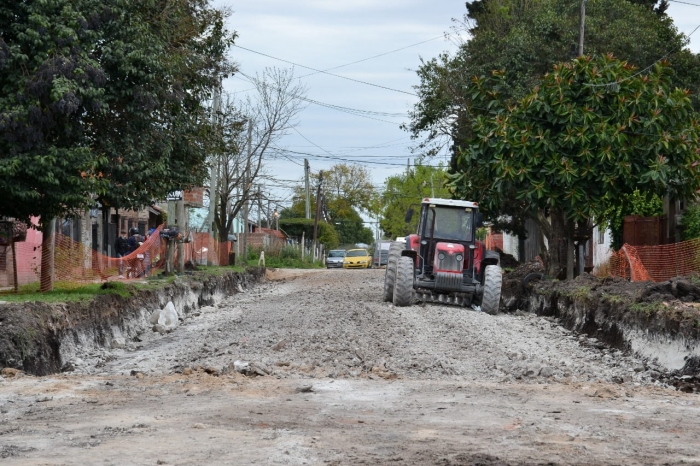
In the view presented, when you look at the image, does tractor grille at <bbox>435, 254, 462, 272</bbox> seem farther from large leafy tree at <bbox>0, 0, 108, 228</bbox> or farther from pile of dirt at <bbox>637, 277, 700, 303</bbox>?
large leafy tree at <bbox>0, 0, 108, 228</bbox>

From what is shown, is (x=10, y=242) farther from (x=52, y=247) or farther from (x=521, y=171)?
(x=521, y=171)

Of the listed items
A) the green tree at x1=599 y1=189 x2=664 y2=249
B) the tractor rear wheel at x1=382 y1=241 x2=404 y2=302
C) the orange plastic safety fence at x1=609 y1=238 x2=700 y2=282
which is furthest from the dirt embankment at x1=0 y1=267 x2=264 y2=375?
the green tree at x1=599 y1=189 x2=664 y2=249

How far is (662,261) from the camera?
969 inches

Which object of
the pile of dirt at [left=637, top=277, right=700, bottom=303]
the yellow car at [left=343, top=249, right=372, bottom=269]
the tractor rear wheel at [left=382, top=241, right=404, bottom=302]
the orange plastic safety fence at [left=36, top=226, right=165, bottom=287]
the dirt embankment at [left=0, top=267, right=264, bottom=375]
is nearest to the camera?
the dirt embankment at [left=0, top=267, right=264, bottom=375]

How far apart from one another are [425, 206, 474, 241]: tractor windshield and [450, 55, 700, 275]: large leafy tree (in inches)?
72.1

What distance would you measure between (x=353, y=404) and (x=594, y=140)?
16.7 metres

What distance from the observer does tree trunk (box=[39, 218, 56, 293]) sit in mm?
19281

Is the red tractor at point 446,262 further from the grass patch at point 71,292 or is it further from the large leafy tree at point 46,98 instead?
the large leafy tree at point 46,98

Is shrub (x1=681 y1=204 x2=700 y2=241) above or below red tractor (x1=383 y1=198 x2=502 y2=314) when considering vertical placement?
above

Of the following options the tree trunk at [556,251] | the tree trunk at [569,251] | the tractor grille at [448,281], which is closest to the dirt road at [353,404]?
the tractor grille at [448,281]

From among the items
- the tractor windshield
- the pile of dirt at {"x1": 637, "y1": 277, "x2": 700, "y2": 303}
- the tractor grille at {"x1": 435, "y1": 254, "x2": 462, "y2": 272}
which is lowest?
the pile of dirt at {"x1": 637, "y1": 277, "x2": 700, "y2": 303}

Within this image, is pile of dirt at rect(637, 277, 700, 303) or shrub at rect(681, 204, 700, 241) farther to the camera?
shrub at rect(681, 204, 700, 241)

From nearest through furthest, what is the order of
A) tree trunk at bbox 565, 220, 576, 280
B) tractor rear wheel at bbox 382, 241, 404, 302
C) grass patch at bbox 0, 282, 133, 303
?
grass patch at bbox 0, 282, 133, 303 → tractor rear wheel at bbox 382, 241, 404, 302 → tree trunk at bbox 565, 220, 576, 280

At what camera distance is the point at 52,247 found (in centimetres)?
1933
